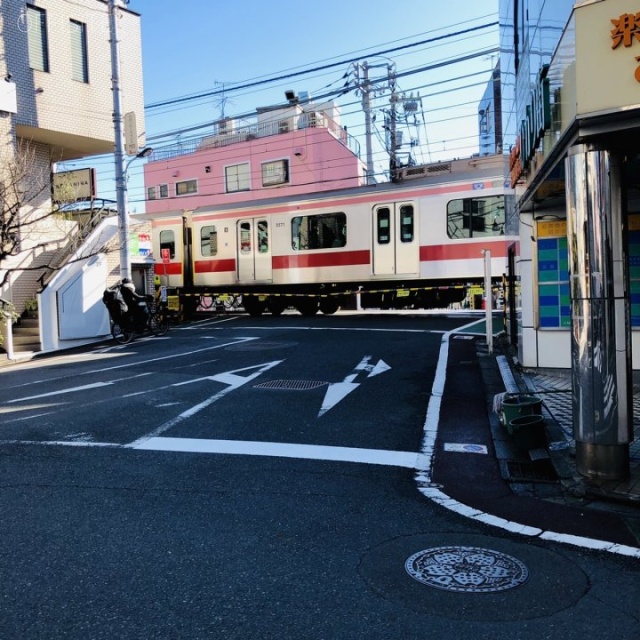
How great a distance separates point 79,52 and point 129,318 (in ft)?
27.3

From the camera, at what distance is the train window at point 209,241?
70.4 ft

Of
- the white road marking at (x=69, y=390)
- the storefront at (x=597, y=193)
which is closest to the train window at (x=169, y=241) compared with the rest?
the white road marking at (x=69, y=390)

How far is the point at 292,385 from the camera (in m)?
9.21

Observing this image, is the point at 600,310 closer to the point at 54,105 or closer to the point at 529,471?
the point at 529,471

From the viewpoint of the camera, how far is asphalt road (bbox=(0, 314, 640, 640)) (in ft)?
9.80

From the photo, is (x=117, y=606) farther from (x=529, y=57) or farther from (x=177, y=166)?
(x=177, y=166)

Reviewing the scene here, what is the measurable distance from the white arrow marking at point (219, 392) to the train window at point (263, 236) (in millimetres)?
9798

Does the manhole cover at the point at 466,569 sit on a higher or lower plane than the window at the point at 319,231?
lower

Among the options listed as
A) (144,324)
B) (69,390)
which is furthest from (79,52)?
(69,390)

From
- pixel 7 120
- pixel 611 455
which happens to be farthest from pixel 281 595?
pixel 7 120

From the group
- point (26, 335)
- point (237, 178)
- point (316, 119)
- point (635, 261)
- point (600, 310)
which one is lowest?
point (26, 335)

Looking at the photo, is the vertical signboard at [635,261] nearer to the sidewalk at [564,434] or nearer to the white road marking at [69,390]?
the sidewalk at [564,434]

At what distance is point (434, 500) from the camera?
4.76m

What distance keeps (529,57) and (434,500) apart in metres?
6.18
